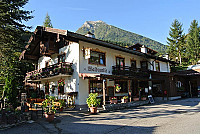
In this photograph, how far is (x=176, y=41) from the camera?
48219 millimetres

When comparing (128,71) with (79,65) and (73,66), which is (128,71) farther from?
(73,66)

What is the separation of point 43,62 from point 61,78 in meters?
6.09

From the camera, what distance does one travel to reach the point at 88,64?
14.6 metres

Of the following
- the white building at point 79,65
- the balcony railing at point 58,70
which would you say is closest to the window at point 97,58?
the white building at point 79,65

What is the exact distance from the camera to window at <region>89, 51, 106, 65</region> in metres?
15.0

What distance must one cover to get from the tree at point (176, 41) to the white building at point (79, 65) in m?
32.8

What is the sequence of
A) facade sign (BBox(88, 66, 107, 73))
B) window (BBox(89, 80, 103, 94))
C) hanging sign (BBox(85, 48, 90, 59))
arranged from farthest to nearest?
facade sign (BBox(88, 66, 107, 73)), window (BBox(89, 80, 103, 94)), hanging sign (BBox(85, 48, 90, 59))

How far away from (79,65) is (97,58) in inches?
95.7

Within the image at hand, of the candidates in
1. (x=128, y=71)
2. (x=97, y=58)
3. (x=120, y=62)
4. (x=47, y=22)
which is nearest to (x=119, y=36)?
(x=47, y=22)

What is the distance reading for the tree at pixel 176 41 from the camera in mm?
47406

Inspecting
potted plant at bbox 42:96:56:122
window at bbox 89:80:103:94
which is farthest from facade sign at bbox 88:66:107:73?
potted plant at bbox 42:96:56:122

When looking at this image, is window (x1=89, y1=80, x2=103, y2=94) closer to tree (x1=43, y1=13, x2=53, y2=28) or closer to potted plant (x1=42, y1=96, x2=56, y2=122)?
potted plant (x1=42, y1=96, x2=56, y2=122)

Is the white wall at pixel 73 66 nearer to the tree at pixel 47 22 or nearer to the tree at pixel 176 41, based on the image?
the tree at pixel 47 22

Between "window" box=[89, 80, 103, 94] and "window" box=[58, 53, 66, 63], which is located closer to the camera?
"window" box=[89, 80, 103, 94]
